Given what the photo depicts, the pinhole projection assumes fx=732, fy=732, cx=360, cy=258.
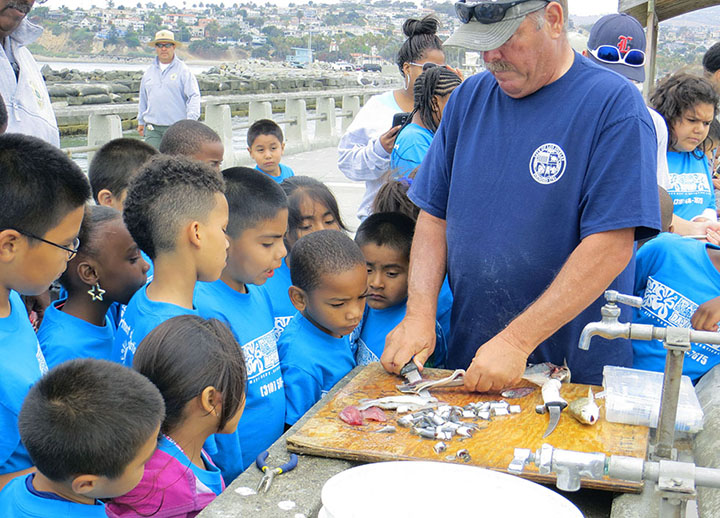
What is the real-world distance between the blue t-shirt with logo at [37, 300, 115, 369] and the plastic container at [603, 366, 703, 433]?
5.59ft

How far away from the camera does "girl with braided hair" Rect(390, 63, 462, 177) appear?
3707 millimetres

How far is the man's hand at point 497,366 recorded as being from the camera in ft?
7.60

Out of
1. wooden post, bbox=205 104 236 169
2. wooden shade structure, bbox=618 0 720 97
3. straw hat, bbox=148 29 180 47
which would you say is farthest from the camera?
wooden post, bbox=205 104 236 169

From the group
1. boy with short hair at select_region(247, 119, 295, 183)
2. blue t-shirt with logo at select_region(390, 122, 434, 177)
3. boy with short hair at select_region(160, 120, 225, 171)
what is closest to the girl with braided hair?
blue t-shirt with logo at select_region(390, 122, 434, 177)

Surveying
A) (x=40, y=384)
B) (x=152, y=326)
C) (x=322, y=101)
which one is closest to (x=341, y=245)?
(x=152, y=326)

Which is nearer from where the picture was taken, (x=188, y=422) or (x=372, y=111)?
(x=188, y=422)

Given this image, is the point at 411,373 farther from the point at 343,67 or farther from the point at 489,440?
the point at 343,67

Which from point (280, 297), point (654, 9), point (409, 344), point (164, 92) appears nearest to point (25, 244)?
point (409, 344)

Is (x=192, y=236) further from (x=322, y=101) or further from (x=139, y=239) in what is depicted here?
(x=322, y=101)

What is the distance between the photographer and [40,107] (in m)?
3.74

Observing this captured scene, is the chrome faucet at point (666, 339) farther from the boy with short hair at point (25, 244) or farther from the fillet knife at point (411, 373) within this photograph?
the boy with short hair at point (25, 244)

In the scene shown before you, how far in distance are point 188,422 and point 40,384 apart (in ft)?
1.42

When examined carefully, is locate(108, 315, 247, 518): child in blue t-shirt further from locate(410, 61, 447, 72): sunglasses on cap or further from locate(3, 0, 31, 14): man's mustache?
locate(410, 61, 447, 72): sunglasses on cap

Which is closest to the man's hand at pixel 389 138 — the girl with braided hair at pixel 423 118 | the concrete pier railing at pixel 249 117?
the girl with braided hair at pixel 423 118
